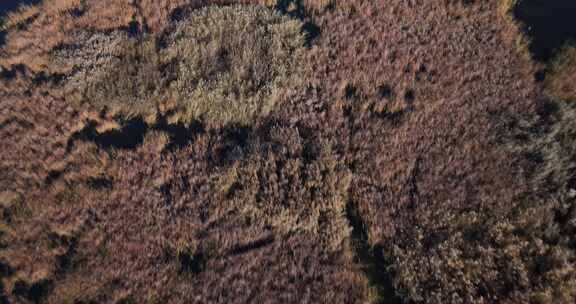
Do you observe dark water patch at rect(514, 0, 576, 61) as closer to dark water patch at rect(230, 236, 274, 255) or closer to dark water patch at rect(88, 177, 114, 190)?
dark water patch at rect(230, 236, 274, 255)

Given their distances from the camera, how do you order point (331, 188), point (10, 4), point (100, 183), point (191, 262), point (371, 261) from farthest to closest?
point (10, 4)
point (100, 183)
point (331, 188)
point (191, 262)
point (371, 261)

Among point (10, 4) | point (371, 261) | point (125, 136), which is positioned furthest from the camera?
point (10, 4)

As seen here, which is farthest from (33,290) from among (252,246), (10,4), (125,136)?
(10,4)

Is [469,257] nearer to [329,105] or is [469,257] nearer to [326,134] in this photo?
[326,134]

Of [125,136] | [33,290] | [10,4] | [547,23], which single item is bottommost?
[33,290]

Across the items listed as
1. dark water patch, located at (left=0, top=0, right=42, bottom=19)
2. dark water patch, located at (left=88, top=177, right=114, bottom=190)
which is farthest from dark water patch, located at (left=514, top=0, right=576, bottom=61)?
dark water patch, located at (left=0, top=0, right=42, bottom=19)

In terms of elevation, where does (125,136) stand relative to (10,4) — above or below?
below

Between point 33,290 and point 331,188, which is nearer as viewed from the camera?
point 33,290

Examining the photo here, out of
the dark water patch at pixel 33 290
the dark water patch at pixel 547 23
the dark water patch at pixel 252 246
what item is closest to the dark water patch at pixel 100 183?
the dark water patch at pixel 33 290

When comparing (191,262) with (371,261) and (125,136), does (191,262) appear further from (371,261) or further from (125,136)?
(125,136)
